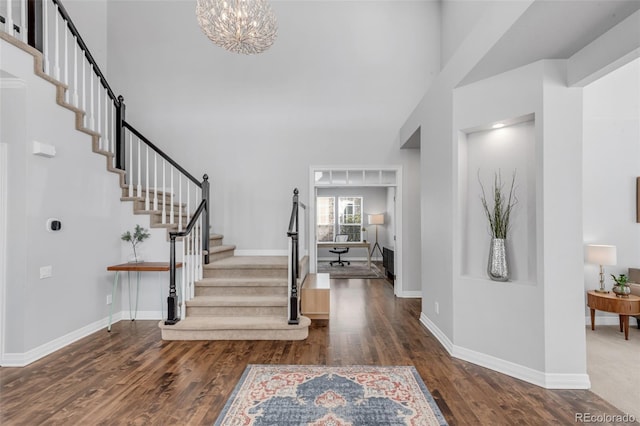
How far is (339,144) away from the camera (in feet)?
18.9

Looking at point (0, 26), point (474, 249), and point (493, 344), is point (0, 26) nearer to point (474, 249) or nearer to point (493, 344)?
point (474, 249)

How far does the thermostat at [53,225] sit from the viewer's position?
10.6 ft

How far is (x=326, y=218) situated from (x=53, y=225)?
8.45m

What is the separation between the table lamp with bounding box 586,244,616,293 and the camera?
3.75 metres

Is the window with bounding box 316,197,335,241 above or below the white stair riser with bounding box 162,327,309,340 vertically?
above

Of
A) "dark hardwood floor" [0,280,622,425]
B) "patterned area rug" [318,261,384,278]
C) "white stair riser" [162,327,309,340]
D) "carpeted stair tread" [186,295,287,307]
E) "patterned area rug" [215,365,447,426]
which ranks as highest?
"carpeted stair tread" [186,295,287,307]

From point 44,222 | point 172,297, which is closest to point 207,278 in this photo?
point 172,297

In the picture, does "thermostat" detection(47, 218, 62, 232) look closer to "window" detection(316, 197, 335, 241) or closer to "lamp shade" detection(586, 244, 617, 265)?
"lamp shade" detection(586, 244, 617, 265)

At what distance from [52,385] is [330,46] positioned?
5910mm

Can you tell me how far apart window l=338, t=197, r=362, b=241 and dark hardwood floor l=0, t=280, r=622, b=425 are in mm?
7022

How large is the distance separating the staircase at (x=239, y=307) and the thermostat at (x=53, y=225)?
148cm

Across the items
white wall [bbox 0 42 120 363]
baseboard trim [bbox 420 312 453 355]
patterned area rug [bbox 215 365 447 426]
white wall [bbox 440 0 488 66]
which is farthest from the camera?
white wall [bbox 440 0 488 66]

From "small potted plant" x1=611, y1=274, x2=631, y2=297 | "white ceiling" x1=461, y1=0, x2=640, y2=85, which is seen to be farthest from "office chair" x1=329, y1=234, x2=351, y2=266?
"white ceiling" x1=461, y1=0, x2=640, y2=85

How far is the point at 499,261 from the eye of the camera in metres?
2.95
